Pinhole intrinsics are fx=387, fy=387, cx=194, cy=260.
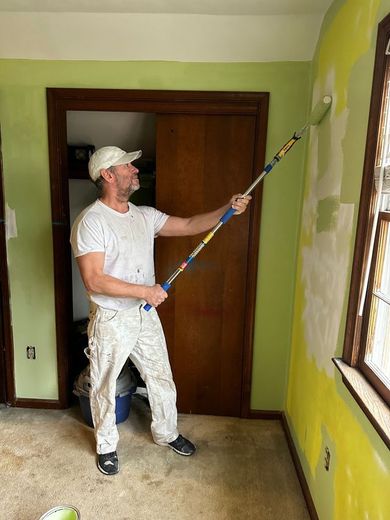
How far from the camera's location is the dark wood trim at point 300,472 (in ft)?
5.57

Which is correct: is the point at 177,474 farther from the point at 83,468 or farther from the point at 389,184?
the point at 389,184

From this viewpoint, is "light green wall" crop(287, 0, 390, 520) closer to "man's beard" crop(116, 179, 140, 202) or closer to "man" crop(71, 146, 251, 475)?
"man" crop(71, 146, 251, 475)

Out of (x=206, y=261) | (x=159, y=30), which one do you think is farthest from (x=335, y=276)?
(x=159, y=30)

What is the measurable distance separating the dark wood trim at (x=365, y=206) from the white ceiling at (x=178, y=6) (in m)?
0.80

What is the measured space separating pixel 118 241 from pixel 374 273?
3.74 feet

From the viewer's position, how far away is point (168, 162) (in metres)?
2.21

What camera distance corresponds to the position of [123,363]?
1.98 metres

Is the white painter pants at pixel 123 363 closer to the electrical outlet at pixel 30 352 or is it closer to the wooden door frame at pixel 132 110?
the wooden door frame at pixel 132 110

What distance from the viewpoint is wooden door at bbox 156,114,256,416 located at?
2.17 metres

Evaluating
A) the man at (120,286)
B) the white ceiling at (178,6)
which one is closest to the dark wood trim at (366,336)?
the man at (120,286)

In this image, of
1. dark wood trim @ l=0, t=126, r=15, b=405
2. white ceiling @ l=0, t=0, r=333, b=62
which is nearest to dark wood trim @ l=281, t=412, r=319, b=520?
dark wood trim @ l=0, t=126, r=15, b=405

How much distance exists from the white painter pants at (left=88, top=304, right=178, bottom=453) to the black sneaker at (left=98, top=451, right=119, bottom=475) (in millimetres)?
24

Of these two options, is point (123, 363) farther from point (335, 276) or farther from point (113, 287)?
point (335, 276)

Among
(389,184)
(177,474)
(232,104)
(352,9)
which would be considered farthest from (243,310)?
(352,9)
